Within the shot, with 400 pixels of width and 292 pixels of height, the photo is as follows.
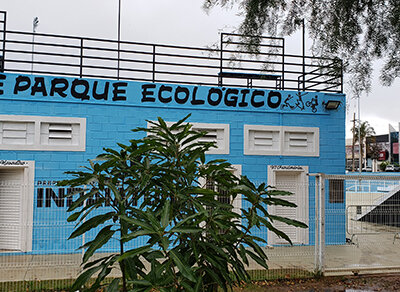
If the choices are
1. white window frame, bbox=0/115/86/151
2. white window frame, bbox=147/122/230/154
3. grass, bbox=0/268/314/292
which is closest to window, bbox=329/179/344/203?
white window frame, bbox=147/122/230/154

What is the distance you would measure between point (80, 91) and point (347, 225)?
24.2 feet

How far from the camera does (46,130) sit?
34.3 feet

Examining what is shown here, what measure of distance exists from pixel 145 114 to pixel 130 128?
0.54 metres

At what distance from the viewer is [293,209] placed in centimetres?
1048

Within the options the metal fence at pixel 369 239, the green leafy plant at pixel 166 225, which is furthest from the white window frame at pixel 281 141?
the green leafy plant at pixel 166 225

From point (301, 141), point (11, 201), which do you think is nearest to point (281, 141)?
point (301, 141)

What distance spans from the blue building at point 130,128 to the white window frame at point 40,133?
0.02 meters

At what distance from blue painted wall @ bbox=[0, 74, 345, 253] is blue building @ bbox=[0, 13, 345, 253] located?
3cm

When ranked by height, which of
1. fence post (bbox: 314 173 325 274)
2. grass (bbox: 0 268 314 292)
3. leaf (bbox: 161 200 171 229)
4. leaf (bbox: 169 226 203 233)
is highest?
leaf (bbox: 161 200 171 229)

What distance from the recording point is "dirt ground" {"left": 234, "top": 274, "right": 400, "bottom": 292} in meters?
7.36

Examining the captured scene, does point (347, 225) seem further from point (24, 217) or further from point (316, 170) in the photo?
point (24, 217)

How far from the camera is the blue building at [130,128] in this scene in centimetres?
1007

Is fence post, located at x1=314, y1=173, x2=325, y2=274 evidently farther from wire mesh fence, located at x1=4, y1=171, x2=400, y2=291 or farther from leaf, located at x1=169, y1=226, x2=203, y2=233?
leaf, located at x1=169, y1=226, x2=203, y2=233

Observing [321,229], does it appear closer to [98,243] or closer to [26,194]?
[98,243]
